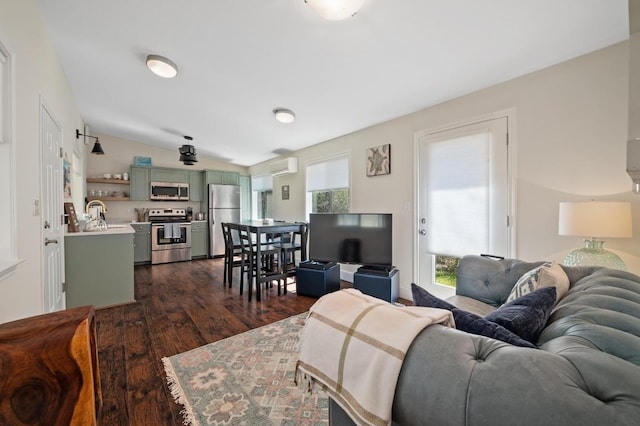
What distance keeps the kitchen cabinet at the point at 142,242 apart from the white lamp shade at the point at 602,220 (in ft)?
21.9

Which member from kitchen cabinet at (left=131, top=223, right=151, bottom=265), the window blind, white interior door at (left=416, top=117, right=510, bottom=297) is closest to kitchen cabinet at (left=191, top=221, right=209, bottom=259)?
kitchen cabinet at (left=131, top=223, right=151, bottom=265)

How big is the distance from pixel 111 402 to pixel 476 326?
6.90 feet

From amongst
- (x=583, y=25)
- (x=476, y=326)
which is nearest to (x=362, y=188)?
(x=583, y=25)

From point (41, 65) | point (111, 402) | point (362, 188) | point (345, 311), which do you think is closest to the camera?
point (345, 311)

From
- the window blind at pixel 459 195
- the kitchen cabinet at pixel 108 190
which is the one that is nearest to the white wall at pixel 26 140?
the window blind at pixel 459 195

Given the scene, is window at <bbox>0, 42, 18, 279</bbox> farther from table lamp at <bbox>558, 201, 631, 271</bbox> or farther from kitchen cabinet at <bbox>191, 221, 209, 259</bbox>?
kitchen cabinet at <bbox>191, 221, 209, 259</bbox>

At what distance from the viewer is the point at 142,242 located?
5527 mm

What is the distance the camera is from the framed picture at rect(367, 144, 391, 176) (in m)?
3.57

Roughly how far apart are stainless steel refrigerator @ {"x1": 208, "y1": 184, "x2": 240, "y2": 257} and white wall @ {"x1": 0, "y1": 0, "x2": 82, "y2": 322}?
413cm

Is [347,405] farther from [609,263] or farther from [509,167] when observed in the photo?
[509,167]

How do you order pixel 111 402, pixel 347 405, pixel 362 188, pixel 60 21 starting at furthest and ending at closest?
pixel 362 188 → pixel 60 21 → pixel 111 402 → pixel 347 405

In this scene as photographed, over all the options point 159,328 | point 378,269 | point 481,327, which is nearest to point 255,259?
point 159,328

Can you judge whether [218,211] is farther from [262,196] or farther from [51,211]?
[51,211]

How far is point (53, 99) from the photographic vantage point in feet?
8.32
